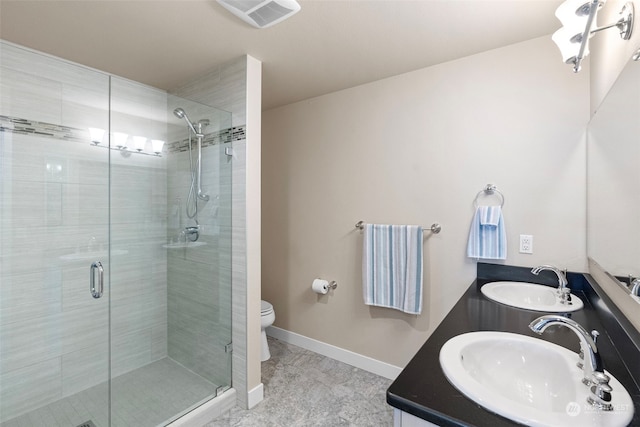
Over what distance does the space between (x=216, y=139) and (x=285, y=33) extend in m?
0.85

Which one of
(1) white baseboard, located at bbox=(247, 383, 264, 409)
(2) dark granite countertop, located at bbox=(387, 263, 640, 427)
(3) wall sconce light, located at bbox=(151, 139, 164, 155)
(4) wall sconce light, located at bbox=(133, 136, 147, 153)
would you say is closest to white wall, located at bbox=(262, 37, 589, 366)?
(2) dark granite countertop, located at bbox=(387, 263, 640, 427)

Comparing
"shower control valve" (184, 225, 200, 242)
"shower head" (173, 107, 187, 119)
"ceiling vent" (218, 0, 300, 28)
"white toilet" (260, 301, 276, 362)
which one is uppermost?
"ceiling vent" (218, 0, 300, 28)

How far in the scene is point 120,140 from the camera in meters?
2.20

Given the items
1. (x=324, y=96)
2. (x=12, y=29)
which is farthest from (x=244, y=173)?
(x=12, y=29)

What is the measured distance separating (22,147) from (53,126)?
227 millimetres

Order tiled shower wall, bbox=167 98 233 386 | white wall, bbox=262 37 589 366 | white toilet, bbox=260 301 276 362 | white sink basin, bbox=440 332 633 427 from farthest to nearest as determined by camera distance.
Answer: white toilet, bbox=260 301 276 362, tiled shower wall, bbox=167 98 233 386, white wall, bbox=262 37 589 366, white sink basin, bbox=440 332 633 427

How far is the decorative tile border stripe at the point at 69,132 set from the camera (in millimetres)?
1942

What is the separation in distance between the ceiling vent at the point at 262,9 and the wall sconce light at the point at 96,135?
141cm

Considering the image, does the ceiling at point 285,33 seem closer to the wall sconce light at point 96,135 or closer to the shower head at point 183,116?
the shower head at point 183,116

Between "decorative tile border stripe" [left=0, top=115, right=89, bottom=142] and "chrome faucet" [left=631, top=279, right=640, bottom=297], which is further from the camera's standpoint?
"decorative tile border stripe" [left=0, top=115, right=89, bottom=142]

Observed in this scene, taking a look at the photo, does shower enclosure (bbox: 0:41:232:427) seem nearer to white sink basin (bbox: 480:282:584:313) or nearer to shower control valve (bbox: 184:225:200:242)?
shower control valve (bbox: 184:225:200:242)

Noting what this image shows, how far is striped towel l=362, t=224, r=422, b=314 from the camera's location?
219 centimetres

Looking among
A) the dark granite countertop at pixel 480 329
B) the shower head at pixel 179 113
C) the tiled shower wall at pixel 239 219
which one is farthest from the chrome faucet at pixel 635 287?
the shower head at pixel 179 113

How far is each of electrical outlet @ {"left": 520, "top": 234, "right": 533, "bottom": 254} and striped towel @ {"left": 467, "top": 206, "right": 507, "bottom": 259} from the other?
0.09m
